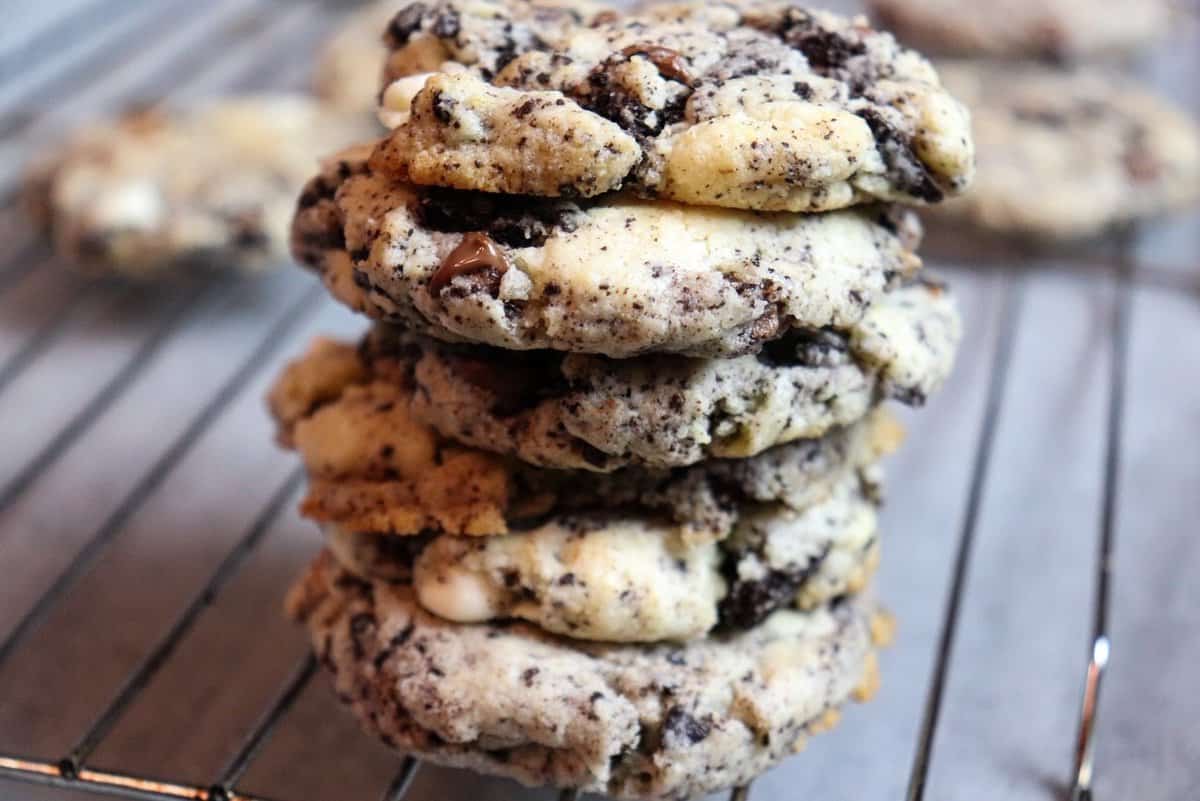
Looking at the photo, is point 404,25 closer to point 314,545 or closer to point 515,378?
point 515,378

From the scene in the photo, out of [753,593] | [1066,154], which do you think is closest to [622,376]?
[753,593]

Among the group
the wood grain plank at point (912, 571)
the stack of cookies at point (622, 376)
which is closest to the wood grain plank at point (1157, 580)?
the wood grain plank at point (912, 571)

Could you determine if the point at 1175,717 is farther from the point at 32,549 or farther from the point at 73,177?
the point at 73,177

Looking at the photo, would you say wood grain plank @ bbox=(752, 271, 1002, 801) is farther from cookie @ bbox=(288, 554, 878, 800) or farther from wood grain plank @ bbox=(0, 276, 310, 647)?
wood grain plank @ bbox=(0, 276, 310, 647)

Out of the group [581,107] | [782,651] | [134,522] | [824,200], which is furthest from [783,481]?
[134,522]

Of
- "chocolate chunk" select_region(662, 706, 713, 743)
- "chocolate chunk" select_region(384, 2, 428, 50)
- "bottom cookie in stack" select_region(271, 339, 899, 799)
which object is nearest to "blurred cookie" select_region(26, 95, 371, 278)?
"chocolate chunk" select_region(384, 2, 428, 50)

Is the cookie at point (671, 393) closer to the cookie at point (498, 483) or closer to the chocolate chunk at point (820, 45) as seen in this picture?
the cookie at point (498, 483)
